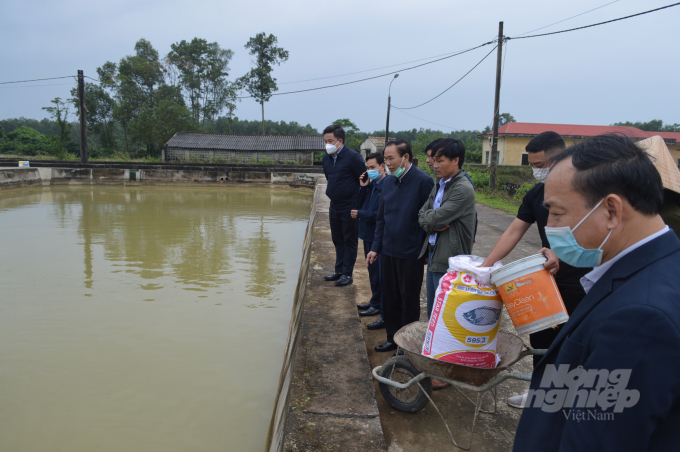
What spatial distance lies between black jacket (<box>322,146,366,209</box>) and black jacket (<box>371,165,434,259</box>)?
1.65m

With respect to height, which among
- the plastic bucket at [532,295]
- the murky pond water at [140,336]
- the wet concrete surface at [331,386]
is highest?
the plastic bucket at [532,295]

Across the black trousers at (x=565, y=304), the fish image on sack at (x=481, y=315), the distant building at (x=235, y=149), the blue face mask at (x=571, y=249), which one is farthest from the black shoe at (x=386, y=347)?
the distant building at (x=235, y=149)

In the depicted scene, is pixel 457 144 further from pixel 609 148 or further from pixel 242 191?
pixel 242 191

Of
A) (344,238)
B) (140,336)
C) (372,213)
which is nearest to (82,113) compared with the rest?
(140,336)

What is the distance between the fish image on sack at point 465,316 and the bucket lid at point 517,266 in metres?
0.08

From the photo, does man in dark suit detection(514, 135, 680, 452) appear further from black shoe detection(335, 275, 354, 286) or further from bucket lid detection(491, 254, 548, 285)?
black shoe detection(335, 275, 354, 286)

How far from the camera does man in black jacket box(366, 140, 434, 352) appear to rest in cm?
299

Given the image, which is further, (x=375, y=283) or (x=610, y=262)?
(x=375, y=283)

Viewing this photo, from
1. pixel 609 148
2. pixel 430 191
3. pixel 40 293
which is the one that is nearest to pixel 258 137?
pixel 40 293

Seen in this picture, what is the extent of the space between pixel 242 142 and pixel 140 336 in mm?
28221

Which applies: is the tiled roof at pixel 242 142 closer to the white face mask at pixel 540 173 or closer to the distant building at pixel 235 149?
the distant building at pixel 235 149

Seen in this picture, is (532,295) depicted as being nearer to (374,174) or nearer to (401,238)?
(401,238)

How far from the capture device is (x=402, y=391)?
8.43 ft

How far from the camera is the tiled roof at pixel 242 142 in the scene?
3020 cm
